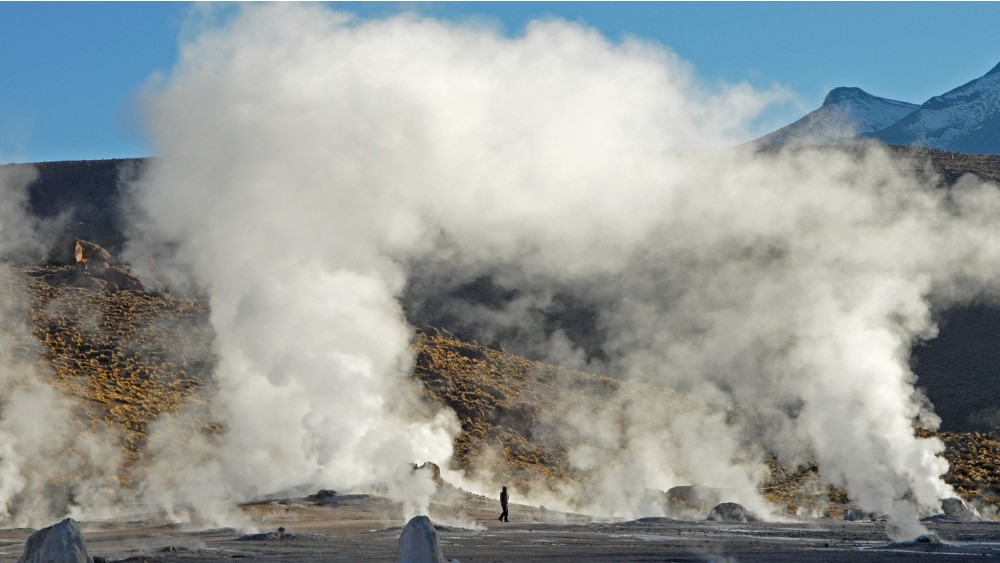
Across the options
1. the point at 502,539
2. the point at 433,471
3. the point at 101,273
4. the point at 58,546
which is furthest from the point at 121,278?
the point at 58,546

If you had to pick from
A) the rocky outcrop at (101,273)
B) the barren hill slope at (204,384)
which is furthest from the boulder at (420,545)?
the rocky outcrop at (101,273)

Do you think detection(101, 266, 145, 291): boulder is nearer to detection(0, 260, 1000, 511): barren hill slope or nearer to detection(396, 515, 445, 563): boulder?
detection(0, 260, 1000, 511): barren hill slope

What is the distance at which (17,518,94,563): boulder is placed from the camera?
1580 centimetres

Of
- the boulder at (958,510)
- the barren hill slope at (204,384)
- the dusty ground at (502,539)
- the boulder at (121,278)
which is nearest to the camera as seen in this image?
the dusty ground at (502,539)

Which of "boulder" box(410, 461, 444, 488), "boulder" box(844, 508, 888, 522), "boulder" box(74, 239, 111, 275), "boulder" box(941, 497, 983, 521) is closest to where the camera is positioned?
"boulder" box(941, 497, 983, 521)

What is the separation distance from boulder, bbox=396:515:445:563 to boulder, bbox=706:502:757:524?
19567 millimetres

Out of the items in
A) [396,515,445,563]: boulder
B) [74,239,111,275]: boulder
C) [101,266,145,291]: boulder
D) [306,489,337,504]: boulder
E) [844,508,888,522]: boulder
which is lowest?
[396,515,445,563]: boulder

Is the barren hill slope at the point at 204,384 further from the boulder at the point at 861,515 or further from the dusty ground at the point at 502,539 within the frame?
the dusty ground at the point at 502,539

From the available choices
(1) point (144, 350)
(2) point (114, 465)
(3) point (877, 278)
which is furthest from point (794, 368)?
(2) point (114, 465)

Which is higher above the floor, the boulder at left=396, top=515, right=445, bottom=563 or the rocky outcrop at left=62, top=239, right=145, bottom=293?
the rocky outcrop at left=62, top=239, right=145, bottom=293

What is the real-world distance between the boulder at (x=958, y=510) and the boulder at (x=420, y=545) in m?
25.3

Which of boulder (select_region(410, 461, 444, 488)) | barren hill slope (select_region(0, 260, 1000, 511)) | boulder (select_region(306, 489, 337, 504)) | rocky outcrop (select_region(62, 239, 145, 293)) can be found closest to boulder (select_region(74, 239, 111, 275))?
rocky outcrop (select_region(62, 239, 145, 293))

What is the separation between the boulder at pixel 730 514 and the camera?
112 feet

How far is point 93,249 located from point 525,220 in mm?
41350
